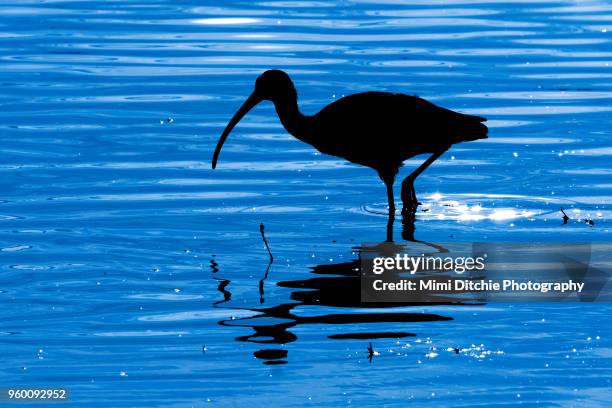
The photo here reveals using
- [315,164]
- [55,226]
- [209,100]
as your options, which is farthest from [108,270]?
[209,100]

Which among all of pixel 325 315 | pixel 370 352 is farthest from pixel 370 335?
pixel 325 315

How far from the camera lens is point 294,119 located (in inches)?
514

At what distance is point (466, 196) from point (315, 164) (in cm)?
188

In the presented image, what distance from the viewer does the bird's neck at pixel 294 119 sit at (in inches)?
510

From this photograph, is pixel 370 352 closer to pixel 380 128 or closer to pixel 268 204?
pixel 380 128

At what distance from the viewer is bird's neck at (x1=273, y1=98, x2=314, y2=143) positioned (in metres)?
13.0

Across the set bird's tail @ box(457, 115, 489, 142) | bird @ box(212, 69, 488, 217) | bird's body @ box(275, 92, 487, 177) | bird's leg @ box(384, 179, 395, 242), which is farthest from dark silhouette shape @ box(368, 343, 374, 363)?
bird's tail @ box(457, 115, 489, 142)

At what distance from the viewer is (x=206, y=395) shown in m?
8.23

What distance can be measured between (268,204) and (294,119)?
659 millimetres

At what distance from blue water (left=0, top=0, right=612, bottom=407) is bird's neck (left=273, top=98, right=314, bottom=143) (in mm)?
533

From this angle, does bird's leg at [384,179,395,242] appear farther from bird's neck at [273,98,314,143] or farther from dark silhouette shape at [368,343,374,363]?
dark silhouette shape at [368,343,374,363]

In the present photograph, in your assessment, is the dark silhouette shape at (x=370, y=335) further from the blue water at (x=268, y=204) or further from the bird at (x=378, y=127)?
the bird at (x=378, y=127)

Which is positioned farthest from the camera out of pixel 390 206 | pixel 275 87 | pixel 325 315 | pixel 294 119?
pixel 275 87

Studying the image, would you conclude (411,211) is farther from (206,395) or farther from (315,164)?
(206,395)
